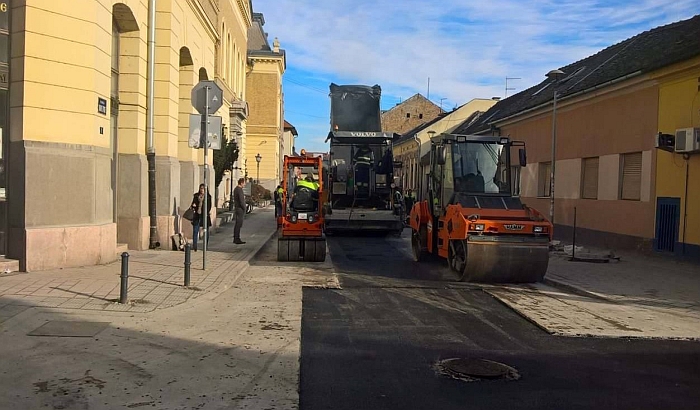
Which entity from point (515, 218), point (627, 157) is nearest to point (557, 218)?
point (627, 157)

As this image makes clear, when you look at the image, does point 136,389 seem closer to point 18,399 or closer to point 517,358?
point 18,399

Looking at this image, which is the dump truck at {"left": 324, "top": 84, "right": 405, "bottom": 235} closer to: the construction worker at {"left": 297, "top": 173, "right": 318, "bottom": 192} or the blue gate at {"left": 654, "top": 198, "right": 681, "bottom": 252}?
the construction worker at {"left": 297, "top": 173, "right": 318, "bottom": 192}

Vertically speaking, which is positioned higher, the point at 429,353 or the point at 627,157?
the point at 627,157

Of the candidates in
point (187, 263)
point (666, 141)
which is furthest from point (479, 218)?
point (666, 141)

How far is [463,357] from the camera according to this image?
6793mm

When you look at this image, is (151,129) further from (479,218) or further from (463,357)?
(463,357)

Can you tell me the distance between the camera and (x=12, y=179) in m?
10.5

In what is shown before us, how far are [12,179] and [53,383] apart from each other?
6.04 metres

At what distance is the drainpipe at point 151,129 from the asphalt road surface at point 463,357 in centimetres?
610

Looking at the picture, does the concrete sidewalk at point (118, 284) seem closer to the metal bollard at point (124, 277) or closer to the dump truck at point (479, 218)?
the metal bollard at point (124, 277)

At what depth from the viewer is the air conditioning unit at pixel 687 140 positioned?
1455 cm

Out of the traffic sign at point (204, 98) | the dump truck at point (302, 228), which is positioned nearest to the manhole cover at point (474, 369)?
the traffic sign at point (204, 98)

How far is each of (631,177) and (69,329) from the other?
15.7 m

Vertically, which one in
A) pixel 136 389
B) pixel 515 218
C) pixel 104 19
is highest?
pixel 104 19
